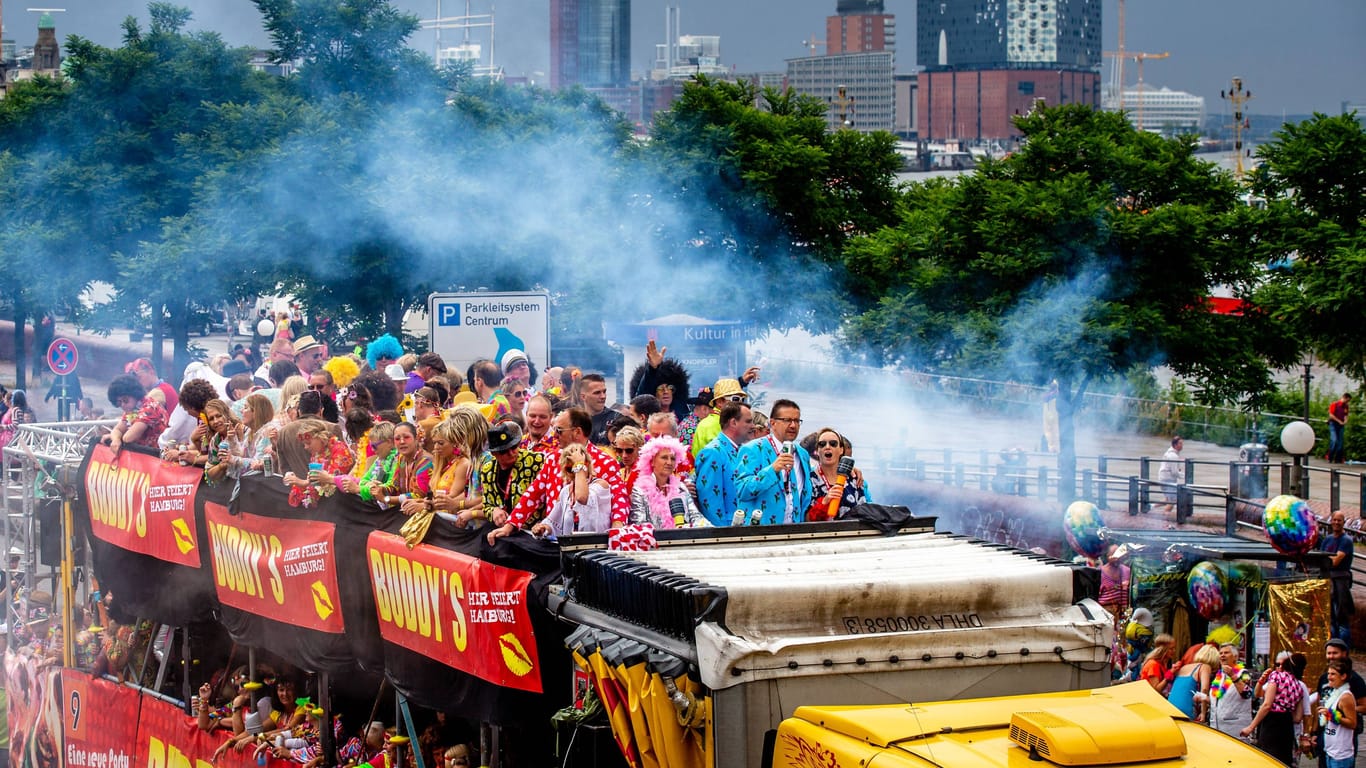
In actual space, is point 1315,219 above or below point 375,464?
above

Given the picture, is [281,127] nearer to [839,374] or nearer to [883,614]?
[839,374]

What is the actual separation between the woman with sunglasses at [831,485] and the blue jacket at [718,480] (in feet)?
1.39

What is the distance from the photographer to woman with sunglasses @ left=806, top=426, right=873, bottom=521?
8695 mm

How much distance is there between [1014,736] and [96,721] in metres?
9.41

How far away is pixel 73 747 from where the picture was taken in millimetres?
13156

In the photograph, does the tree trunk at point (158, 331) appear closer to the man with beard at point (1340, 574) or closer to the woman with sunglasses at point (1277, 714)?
the man with beard at point (1340, 574)

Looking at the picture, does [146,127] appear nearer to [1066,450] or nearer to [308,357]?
[1066,450]

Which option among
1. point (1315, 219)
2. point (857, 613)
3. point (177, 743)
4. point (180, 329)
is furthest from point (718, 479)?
point (180, 329)

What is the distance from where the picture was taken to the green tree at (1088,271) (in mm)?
21953

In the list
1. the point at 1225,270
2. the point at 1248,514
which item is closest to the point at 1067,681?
the point at 1248,514

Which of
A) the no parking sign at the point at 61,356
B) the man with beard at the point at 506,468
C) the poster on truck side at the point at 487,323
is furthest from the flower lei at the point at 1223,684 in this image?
the no parking sign at the point at 61,356

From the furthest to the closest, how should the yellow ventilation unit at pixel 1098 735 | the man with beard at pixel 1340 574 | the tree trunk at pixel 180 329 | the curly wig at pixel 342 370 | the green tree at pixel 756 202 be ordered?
the tree trunk at pixel 180 329
the green tree at pixel 756 202
the man with beard at pixel 1340 574
the curly wig at pixel 342 370
the yellow ventilation unit at pixel 1098 735

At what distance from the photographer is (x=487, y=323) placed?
1580 centimetres

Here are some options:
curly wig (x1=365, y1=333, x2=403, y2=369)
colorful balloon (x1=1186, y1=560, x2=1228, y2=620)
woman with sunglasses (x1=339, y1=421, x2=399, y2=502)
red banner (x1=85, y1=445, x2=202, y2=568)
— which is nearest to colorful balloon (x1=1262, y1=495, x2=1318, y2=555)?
colorful balloon (x1=1186, y1=560, x2=1228, y2=620)
